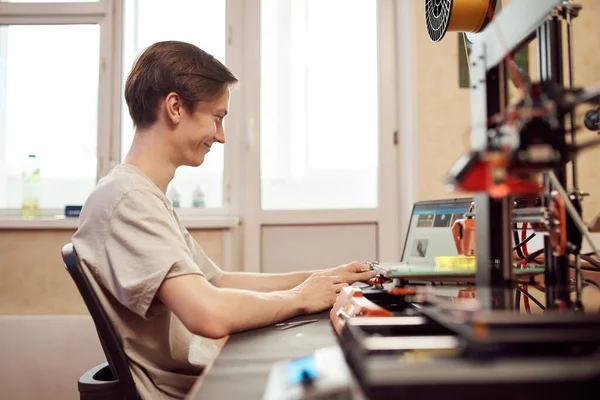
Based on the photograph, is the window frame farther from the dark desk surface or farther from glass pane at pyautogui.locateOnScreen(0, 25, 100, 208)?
the dark desk surface

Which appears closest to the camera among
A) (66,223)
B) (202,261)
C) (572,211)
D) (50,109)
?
(572,211)

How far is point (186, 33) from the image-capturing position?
270 centimetres

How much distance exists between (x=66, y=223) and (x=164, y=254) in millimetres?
1751

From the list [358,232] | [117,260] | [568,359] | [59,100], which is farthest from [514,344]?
[59,100]

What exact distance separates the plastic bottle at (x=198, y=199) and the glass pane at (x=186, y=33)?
0.03m

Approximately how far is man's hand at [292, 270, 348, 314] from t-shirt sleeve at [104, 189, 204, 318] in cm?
26

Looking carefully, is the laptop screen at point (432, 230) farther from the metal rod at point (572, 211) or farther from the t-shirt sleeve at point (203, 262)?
the metal rod at point (572, 211)

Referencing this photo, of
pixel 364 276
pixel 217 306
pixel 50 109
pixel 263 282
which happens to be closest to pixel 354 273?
pixel 364 276

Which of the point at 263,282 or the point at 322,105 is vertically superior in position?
the point at 322,105

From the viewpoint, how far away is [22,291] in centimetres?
247

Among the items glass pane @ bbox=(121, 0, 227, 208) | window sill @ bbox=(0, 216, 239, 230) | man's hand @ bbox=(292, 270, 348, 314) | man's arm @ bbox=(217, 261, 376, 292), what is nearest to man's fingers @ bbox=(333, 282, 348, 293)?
man's hand @ bbox=(292, 270, 348, 314)

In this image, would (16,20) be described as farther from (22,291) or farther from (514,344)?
(514,344)

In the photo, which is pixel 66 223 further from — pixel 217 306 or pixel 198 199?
pixel 217 306

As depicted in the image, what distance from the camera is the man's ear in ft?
3.78
